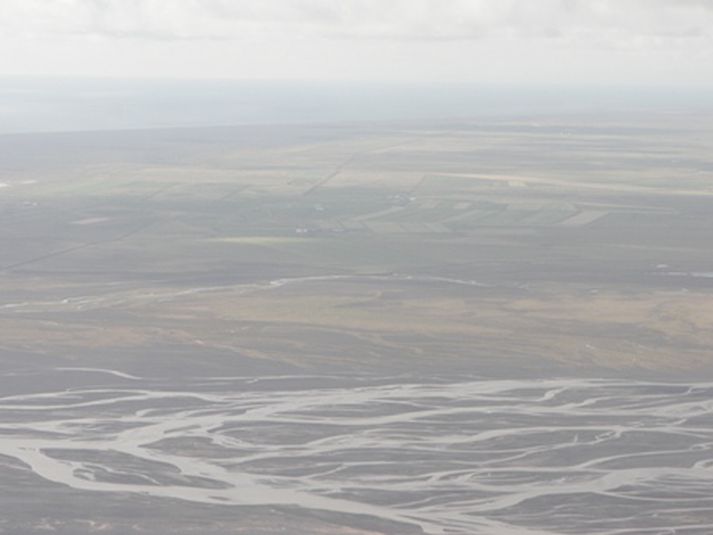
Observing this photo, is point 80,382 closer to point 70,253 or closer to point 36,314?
point 36,314

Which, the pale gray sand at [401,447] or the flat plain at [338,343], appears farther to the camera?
the flat plain at [338,343]

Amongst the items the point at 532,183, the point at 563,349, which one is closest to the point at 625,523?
the point at 563,349

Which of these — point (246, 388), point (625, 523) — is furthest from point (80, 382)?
point (625, 523)

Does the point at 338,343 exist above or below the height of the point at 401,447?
above

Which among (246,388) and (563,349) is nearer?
(246,388)

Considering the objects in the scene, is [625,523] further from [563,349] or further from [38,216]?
Result: [38,216]

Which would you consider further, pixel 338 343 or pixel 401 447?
pixel 338 343

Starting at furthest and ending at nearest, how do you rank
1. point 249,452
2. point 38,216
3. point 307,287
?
1. point 38,216
2. point 307,287
3. point 249,452

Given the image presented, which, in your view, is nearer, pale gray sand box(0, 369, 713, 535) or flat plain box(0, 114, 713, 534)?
pale gray sand box(0, 369, 713, 535)

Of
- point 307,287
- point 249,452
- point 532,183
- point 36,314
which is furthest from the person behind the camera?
point 532,183
